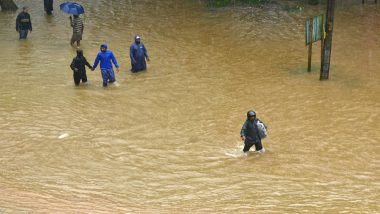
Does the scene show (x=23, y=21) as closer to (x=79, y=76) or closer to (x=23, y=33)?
(x=23, y=33)

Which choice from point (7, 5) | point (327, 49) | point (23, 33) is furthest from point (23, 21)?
point (327, 49)

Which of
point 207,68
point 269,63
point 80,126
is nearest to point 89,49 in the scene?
point 207,68

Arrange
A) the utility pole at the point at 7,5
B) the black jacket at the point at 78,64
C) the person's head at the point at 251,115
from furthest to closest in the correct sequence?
the utility pole at the point at 7,5 < the black jacket at the point at 78,64 < the person's head at the point at 251,115

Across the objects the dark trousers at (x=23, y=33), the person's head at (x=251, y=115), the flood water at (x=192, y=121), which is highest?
the dark trousers at (x=23, y=33)

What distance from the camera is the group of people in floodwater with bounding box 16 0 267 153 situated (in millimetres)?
11734

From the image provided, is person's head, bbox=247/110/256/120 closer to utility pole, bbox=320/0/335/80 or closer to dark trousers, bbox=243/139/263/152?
dark trousers, bbox=243/139/263/152

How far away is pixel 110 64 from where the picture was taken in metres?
16.7

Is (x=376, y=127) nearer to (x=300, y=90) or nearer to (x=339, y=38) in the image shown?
(x=300, y=90)

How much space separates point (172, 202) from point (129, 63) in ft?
33.3

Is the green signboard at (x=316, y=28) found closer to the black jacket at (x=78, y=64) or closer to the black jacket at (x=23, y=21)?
the black jacket at (x=78, y=64)

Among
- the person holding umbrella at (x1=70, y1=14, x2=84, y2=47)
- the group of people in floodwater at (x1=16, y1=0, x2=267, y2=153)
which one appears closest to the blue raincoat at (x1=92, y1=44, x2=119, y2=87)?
the group of people in floodwater at (x1=16, y1=0, x2=267, y2=153)

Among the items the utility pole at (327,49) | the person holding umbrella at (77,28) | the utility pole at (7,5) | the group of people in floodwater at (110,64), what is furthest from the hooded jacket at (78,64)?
the utility pole at (7,5)

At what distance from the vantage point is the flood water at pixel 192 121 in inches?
396

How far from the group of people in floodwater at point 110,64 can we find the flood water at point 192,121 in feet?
1.01
